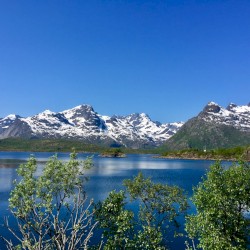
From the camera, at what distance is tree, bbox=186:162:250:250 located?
1294 inches

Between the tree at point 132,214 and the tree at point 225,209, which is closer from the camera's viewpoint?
the tree at point 225,209

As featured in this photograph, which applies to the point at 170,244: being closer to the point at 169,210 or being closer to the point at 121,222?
the point at 169,210

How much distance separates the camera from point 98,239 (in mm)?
61156

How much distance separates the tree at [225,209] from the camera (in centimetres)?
3288

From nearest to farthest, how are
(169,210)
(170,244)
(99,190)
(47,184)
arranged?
(47,184) < (169,210) < (170,244) < (99,190)

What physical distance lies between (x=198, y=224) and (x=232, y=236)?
11.8ft

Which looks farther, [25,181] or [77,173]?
[77,173]

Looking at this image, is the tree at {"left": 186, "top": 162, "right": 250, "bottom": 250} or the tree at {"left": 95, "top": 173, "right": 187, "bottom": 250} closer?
the tree at {"left": 186, "top": 162, "right": 250, "bottom": 250}

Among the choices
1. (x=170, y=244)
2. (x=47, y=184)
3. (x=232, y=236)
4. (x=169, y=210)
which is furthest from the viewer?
(x=170, y=244)

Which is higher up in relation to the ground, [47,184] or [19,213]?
[47,184]

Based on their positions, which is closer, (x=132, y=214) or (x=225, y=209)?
(x=225, y=209)

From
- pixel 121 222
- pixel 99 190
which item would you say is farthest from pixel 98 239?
pixel 99 190

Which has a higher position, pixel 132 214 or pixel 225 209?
pixel 225 209

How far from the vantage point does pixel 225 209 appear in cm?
3344
